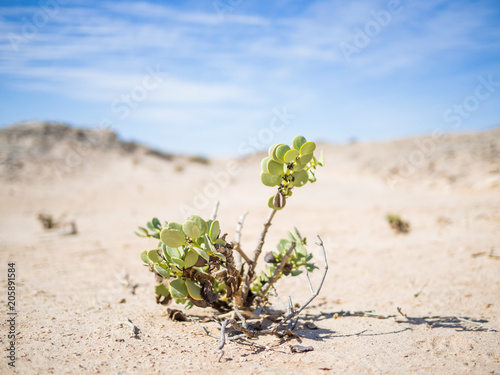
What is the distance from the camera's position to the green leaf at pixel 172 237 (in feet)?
6.09

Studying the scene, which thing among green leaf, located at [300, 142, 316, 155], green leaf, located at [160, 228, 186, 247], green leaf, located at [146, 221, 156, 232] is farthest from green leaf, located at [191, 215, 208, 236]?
green leaf, located at [300, 142, 316, 155]

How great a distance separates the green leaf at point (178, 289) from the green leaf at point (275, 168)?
2.96 ft

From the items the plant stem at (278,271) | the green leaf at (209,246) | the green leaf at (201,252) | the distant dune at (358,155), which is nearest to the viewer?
the green leaf at (201,252)

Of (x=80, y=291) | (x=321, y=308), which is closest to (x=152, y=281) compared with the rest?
(x=80, y=291)

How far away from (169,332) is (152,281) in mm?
1661

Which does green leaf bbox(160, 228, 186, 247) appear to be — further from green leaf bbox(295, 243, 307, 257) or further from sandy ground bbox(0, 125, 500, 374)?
green leaf bbox(295, 243, 307, 257)

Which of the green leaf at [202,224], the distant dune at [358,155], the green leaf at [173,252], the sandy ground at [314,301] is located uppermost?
the distant dune at [358,155]

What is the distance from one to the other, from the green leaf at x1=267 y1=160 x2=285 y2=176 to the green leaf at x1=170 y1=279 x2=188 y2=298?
0.90m

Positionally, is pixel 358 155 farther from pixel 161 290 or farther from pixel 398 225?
pixel 161 290

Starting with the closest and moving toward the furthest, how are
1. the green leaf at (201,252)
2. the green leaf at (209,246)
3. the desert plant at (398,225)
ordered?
the green leaf at (201,252), the green leaf at (209,246), the desert plant at (398,225)

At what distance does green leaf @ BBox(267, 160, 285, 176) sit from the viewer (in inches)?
77.4

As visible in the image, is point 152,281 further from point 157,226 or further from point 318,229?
point 318,229

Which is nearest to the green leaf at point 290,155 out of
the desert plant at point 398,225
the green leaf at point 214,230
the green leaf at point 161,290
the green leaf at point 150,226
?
the green leaf at point 214,230

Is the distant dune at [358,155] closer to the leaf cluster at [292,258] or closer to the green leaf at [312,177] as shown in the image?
the leaf cluster at [292,258]
